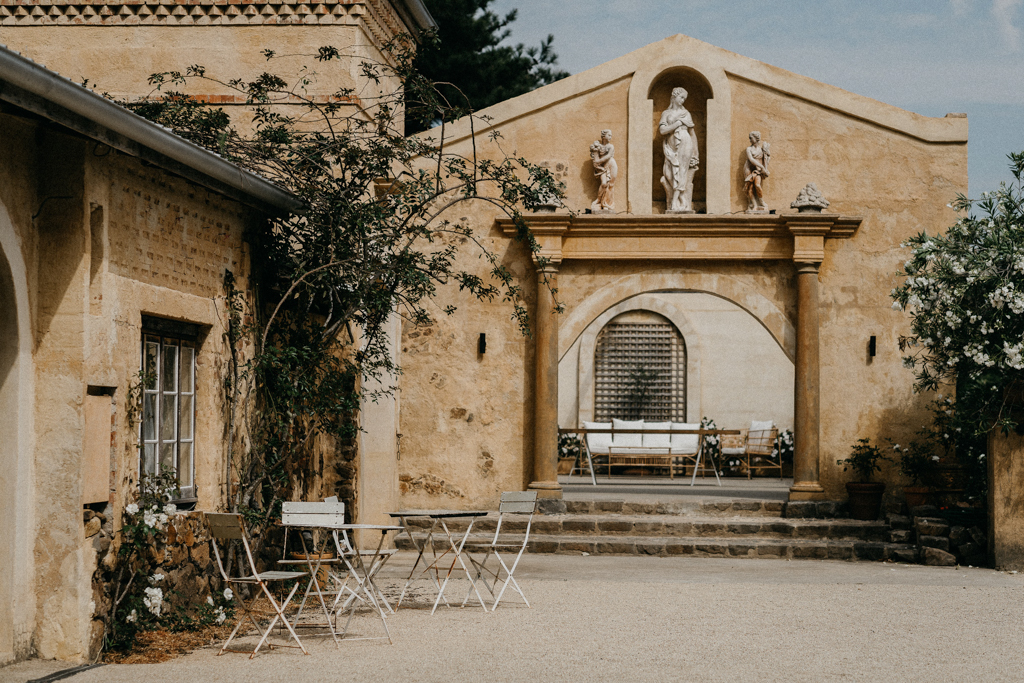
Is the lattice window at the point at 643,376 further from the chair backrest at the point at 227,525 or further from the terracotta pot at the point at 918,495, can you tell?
the chair backrest at the point at 227,525

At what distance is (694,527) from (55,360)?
6.79 m

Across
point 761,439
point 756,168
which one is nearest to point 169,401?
point 756,168

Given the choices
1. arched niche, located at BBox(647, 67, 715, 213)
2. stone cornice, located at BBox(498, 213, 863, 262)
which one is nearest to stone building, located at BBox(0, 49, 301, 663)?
stone cornice, located at BBox(498, 213, 863, 262)

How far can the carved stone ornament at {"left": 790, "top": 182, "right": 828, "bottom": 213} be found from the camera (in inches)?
428

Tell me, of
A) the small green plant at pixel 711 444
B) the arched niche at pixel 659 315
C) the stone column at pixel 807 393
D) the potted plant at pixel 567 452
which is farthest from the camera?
the arched niche at pixel 659 315

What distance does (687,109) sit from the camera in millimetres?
11656

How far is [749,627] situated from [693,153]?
5847mm

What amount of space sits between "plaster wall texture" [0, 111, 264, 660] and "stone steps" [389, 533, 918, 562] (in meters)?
4.91

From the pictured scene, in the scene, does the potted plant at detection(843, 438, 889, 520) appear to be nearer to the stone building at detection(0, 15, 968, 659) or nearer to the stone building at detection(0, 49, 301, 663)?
the stone building at detection(0, 15, 968, 659)

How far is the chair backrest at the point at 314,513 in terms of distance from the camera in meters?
6.36

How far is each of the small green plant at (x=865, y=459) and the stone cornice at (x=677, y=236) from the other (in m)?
1.85

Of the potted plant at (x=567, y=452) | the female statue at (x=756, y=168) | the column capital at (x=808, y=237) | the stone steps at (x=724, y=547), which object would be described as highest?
the female statue at (x=756, y=168)

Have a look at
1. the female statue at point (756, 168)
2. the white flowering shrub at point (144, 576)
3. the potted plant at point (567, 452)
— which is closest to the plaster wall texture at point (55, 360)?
the white flowering shrub at point (144, 576)

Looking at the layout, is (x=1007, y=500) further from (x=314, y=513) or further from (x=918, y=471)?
(x=314, y=513)
